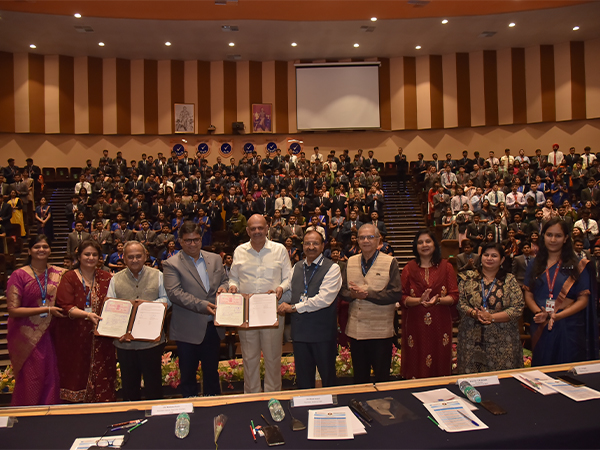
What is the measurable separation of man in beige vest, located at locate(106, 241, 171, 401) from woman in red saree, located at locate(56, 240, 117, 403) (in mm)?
160

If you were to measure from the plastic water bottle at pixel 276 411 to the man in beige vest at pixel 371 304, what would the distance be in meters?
Result: 1.25

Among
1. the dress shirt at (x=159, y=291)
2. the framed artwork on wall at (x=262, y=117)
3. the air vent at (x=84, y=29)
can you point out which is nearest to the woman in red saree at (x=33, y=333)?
the dress shirt at (x=159, y=291)

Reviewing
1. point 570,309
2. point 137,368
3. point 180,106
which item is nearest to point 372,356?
point 570,309

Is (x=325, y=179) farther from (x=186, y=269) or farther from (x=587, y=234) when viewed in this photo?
(x=186, y=269)

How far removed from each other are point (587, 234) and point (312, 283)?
24.4 feet

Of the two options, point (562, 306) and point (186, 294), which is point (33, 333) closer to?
point (186, 294)

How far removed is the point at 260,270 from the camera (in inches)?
127

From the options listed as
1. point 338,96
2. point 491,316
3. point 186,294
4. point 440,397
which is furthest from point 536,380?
point 338,96

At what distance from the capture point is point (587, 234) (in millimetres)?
8180

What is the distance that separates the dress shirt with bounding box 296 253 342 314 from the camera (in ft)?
9.72

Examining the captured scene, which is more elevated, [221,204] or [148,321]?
[221,204]

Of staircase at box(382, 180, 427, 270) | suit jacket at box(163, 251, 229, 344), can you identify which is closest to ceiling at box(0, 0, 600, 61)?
staircase at box(382, 180, 427, 270)

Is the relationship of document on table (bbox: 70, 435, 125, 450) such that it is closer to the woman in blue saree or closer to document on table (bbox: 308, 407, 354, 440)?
document on table (bbox: 308, 407, 354, 440)

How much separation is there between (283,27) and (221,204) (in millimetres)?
6451
